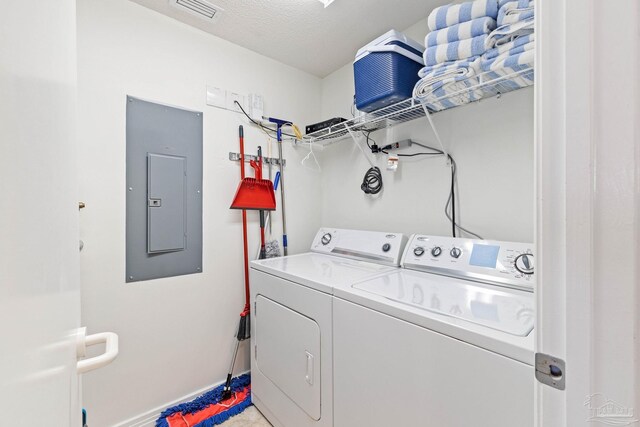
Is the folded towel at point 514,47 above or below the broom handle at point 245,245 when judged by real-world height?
above

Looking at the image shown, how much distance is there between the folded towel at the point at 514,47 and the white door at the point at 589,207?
82 centimetres

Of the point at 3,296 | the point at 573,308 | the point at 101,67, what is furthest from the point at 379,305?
the point at 101,67

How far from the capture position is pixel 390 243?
1792 mm

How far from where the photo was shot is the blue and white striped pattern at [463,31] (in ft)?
4.15

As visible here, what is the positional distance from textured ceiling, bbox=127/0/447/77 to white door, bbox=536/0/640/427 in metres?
1.58

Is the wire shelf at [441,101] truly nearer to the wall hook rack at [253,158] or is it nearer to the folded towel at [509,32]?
the folded towel at [509,32]

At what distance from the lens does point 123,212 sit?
5.50 ft

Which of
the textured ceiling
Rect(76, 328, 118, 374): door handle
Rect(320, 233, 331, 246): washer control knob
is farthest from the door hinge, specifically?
the textured ceiling

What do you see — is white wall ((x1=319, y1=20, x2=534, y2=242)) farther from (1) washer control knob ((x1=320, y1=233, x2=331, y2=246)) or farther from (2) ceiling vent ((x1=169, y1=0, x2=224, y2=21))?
(2) ceiling vent ((x1=169, y1=0, x2=224, y2=21))

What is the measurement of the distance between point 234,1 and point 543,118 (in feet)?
6.17

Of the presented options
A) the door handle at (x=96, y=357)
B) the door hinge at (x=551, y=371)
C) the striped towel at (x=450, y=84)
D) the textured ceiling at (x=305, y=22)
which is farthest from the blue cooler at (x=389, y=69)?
the door handle at (x=96, y=357)

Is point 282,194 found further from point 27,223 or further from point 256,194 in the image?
point 27,223

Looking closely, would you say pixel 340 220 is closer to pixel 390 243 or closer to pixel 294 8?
pixel 390 243

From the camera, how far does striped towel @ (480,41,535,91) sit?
1131mm
